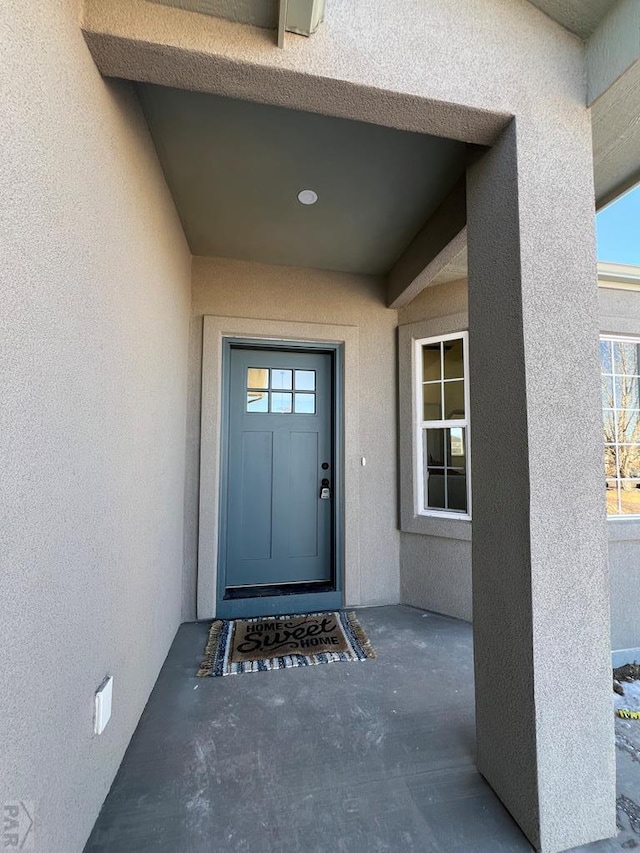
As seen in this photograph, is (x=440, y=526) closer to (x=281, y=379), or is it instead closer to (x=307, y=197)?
(x=281, y=379)

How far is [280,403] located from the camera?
3.48 meters

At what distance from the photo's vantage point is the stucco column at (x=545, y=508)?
1362 millimetres

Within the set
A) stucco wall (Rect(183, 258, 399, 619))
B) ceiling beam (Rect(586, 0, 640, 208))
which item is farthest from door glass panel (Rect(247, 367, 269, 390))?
ceiling beam (Rect(586, 0, 640, 208))

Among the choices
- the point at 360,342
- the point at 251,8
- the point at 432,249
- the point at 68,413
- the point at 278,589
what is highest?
the point at 251,8

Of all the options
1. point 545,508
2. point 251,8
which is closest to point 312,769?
point 545,508

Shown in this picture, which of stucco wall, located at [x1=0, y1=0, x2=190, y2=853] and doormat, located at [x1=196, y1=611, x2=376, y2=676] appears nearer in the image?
stucco wall, located at [x1=0, y1=0, x2=190, y2=853]

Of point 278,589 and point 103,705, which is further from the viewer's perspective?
point 278,589

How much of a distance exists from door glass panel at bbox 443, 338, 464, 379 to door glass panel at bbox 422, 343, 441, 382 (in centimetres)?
7

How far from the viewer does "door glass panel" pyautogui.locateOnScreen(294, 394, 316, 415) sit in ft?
11.5

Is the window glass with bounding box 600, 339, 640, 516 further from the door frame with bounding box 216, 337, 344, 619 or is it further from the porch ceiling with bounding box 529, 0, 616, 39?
the porch ceiling with bounding box 529, 0, 616, 39

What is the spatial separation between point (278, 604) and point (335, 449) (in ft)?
4.64

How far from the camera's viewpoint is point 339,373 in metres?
3.42

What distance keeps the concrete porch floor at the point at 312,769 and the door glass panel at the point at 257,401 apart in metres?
2.02

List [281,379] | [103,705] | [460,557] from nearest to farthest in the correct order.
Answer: [103,705] < [460,557] < [281,379]
